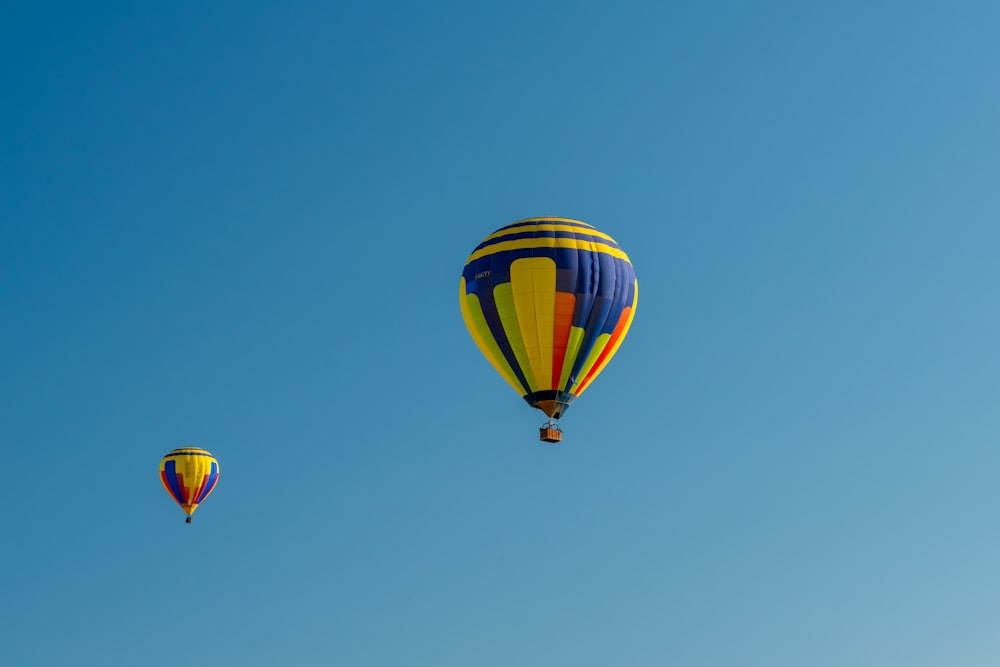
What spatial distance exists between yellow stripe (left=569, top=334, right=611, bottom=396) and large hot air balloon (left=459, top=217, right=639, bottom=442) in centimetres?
4

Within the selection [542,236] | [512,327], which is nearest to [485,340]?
[512,327]

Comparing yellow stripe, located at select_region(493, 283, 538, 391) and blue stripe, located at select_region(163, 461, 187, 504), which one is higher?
blue stripe, located at select_region(163, 461, 187, 504)

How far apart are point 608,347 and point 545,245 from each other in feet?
16.5

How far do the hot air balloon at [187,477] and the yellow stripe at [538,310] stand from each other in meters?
46.1

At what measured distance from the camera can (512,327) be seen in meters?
63.1

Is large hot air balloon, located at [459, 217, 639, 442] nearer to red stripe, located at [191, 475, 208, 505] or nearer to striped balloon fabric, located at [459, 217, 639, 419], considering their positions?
striped balloon fabric, located at [459, 217, 639, 419]

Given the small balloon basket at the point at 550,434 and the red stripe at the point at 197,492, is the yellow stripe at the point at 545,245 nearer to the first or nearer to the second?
the small balloon basket at the point at 550,434

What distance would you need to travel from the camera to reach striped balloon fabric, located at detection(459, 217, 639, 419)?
62656 mm

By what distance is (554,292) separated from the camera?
205ft

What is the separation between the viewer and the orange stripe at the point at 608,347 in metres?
63.9

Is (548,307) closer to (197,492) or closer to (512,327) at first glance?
(512,327)

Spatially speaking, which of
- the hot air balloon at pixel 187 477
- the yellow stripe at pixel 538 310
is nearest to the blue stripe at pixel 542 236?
the yellow stripe at pixel 538 310

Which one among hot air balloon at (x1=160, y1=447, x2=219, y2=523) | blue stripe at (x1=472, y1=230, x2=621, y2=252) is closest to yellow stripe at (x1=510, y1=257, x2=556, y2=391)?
blue stripe at (x1=472, y1=230, x2=621, y2=252)

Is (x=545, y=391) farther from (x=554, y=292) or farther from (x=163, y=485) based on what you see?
(x=163, y=485)
